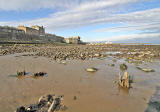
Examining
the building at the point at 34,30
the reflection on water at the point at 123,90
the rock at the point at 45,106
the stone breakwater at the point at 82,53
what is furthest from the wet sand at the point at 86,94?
the building at the point at 34,30

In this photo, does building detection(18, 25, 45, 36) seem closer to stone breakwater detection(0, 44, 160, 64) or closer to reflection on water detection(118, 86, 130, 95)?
stone breakwater detection(0, 44, 160, 64)

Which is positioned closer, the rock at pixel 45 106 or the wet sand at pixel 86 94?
Result: the rock at pixel 45 106

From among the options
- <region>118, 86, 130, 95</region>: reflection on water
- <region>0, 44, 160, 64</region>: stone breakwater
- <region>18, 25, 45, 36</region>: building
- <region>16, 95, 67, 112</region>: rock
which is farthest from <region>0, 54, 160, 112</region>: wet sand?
<region>18, 25, 45, 36</region>: building

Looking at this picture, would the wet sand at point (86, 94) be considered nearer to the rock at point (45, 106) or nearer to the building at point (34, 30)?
the rock at point (45, 106)

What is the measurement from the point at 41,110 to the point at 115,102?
3121 mm

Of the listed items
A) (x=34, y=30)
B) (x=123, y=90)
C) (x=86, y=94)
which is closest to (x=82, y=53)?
(x=123, y=90)

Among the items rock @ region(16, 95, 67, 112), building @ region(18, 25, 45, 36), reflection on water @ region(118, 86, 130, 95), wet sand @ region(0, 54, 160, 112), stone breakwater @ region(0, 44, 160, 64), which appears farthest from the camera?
building @ region(18, 25, 45, 36)

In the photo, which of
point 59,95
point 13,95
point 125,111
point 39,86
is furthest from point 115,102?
point 13,95

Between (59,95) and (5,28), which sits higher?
(5,28)

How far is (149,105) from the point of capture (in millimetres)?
4699

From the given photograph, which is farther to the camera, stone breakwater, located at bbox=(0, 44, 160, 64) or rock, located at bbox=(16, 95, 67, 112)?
stone breakwater, located at bbox=(0, 44, 160, 64)

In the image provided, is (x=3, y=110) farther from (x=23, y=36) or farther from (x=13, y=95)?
(x=23, y=36)

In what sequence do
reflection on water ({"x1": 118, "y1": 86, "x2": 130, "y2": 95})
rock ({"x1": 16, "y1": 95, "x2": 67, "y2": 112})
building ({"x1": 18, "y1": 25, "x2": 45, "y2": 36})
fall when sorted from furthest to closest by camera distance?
building ({"x1": 18, "y1": 25, "x2": 45, "y2": 36}) → reflection on water ({"x1": 118, "y1": 86, "x2": 130, "y2": 95}) → rock ({"x1": 16, "y1": 95, "x2": 67, "y2": 112})

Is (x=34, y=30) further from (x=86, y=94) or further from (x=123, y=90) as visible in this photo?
(x=123, y=90)
